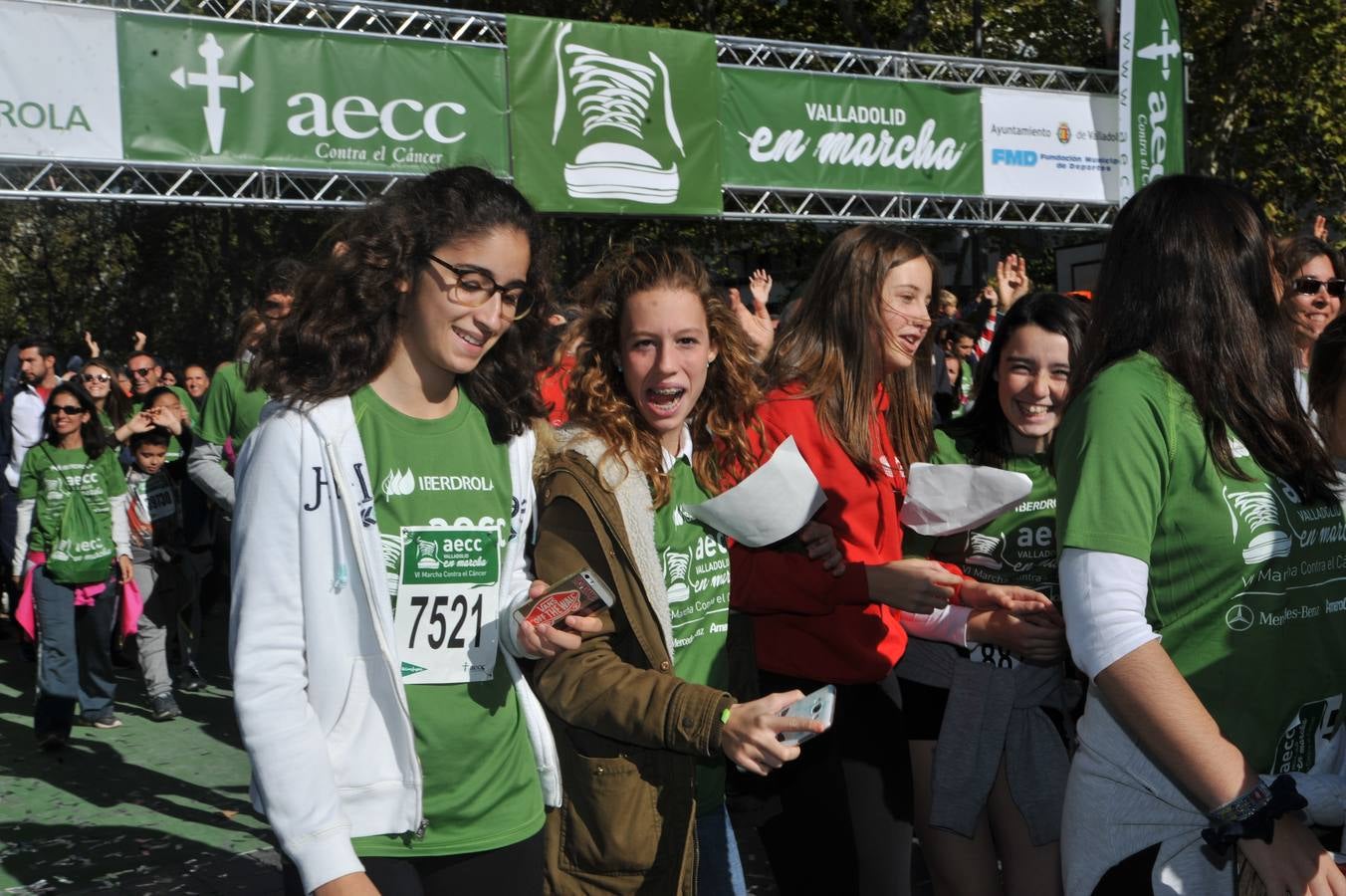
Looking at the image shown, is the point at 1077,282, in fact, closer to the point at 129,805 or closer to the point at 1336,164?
the point at 1336,164

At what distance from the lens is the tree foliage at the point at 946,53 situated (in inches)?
735

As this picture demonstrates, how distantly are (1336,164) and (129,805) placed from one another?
19285 millimetres

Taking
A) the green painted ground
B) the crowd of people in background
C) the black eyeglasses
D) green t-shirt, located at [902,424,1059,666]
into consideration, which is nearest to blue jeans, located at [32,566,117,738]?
the green painted ground

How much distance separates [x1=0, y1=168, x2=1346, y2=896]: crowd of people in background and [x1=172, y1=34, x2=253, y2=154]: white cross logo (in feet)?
21.7

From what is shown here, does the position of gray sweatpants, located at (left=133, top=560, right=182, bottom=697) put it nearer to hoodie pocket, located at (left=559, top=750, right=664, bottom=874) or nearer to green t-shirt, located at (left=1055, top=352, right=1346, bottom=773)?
hoodie pocket, located at (left=559, top=750, right=664, bottom=874)

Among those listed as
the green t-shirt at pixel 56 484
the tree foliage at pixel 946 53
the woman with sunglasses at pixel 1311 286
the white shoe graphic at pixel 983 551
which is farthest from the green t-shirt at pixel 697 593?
the tree foliage at pixel 946 53

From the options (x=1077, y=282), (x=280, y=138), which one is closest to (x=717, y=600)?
(x=280, y=138)

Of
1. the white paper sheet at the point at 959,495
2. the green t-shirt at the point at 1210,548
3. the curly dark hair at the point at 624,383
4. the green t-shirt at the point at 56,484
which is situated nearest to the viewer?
the green t-shirt at the point at 1210,548

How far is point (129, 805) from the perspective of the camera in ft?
19.5

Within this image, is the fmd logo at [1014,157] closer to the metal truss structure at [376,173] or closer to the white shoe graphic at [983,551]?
the metal truss structure at [376,173]

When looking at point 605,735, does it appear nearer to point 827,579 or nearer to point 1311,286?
point 827,579

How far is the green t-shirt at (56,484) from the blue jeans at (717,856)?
5.55m

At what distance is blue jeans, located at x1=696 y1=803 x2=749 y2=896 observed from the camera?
2.85 metres

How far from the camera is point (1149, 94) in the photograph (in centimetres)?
1275
